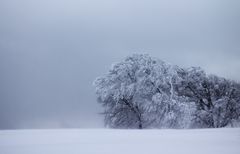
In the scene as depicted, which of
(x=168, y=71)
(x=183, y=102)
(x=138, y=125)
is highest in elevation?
(x=168, y=71)

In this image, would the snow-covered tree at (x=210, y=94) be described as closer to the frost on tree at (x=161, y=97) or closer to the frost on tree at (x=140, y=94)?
the frost on tree at (x=161, y=97)

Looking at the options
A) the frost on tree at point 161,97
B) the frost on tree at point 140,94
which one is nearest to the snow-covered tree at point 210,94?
the frost on tree at point 161,97

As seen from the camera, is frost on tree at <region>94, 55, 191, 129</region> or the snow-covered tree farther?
the snow-covered tree

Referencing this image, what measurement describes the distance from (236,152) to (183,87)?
75.7ft

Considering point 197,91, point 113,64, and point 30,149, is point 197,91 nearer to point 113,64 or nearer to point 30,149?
point 113,64

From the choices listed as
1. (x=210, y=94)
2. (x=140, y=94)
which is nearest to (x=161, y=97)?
(x=140, y=94)

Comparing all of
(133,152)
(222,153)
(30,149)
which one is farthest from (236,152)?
(30,149)

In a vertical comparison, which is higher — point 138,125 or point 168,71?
point 168,71

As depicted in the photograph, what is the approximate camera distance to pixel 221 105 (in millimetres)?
28047

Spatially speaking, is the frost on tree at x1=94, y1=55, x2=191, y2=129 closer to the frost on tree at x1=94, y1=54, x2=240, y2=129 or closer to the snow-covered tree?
the frost on tree at x1=94, y1=54, x2=240, y2=129

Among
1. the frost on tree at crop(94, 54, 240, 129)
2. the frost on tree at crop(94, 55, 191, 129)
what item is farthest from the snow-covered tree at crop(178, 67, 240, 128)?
the frost on tree at crop(94, 55, 191, 129)

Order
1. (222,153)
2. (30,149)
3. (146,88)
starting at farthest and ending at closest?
(146,88), (30,149), (222,153)

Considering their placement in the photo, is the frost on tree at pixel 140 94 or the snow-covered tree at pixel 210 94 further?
the snow-covered tree at pixel 210 94

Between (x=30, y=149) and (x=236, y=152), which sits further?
(x=30, y=149)
